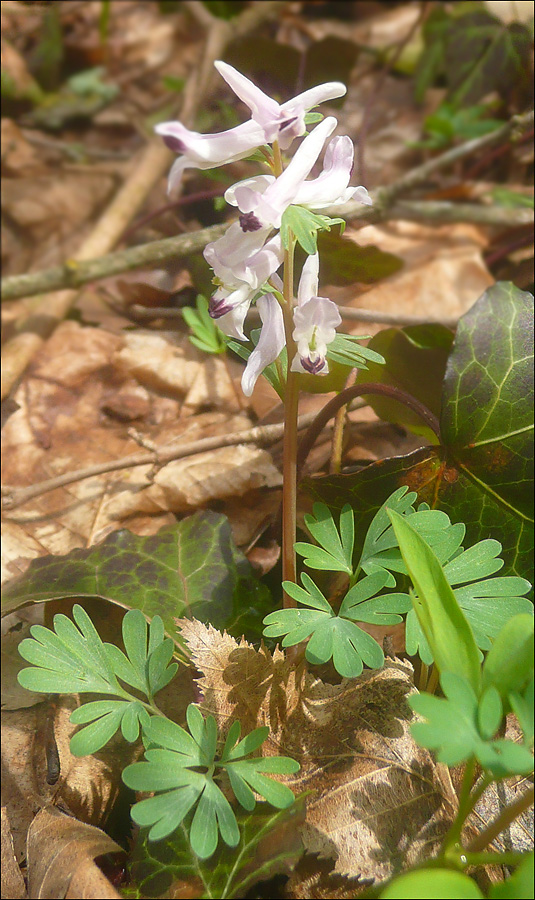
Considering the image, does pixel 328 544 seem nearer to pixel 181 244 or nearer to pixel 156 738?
pixel 156 738

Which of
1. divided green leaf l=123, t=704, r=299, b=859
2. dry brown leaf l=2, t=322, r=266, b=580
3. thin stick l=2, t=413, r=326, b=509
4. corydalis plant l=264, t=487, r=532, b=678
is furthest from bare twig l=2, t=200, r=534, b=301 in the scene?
divided green leaf l=123, t=704, r=299, b=859

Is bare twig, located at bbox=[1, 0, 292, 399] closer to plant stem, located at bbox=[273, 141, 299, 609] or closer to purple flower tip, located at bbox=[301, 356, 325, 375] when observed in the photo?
plant stem, located at bbox=[273, 141, 299, 609]

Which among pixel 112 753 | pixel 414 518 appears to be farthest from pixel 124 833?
pixel 414 518

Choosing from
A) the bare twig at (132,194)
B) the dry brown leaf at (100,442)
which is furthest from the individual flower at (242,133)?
the bare twig at (132,194)

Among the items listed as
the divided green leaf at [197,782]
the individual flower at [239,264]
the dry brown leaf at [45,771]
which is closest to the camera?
the divided green leaf at [197,782]

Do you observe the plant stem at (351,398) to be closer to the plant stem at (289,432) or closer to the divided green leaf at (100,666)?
the plant stem at (289,432)

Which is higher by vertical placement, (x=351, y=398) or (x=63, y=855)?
(x=351, y=398)

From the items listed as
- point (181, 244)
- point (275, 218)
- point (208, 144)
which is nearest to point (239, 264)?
point (275, 218)

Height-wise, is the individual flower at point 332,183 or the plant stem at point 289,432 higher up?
the individual flower at point 332,183
